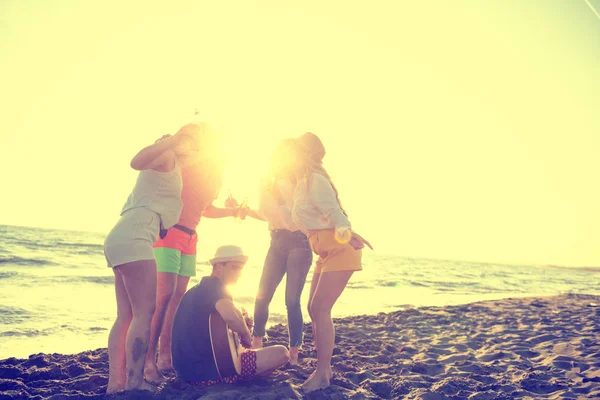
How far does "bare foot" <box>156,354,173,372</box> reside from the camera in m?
4.11

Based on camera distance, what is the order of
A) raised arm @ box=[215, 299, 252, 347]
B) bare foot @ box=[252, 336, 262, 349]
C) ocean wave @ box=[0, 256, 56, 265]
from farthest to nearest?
ocean wave @ box=[0, 256, 56, 265] < bare foot @ box=[252, 336, 262, 349] < raised arm @ box=[215, 299, 252, 347]

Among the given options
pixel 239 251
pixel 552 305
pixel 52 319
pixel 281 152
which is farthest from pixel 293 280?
pixel 552 305

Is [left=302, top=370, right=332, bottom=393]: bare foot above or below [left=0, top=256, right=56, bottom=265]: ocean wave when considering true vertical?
above

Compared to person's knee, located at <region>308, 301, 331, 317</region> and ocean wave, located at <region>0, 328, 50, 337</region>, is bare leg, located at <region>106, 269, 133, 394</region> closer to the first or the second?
person's knee, located at <region>308, 301, 331, 317</region>

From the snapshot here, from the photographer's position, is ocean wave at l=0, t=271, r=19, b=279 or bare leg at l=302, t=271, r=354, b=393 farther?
ocean wave at l=0, t=271, r=19, b=279

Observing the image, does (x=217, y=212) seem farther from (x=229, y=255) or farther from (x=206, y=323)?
(x=206, y=323)

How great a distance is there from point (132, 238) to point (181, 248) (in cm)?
79

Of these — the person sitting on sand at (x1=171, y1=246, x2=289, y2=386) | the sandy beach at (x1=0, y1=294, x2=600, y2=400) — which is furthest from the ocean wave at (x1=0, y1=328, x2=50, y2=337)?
the person sitting on sand at (x1=171, y1=246, x2=289, y2=386)

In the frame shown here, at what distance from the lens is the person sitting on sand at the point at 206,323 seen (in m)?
3.40

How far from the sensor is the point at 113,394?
10.5 ft

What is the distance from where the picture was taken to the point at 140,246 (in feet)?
10.0

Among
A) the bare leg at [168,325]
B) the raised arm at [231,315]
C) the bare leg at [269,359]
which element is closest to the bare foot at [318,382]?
the bare leg at [269,359]

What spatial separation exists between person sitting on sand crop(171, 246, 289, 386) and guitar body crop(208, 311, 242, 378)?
1.2 inches

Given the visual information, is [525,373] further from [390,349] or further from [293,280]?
[293,280]
